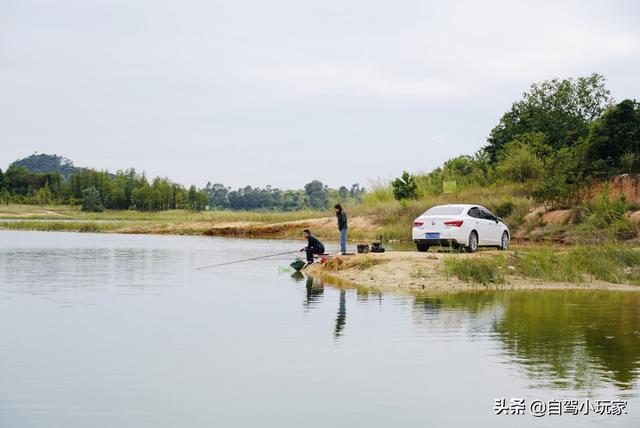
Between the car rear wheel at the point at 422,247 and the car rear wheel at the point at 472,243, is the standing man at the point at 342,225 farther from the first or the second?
the car rear wheel at the point at 472,243

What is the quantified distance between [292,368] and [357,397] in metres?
1.84

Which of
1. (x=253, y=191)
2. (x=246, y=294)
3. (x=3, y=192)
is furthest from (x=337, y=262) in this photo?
(x=253, y=191)

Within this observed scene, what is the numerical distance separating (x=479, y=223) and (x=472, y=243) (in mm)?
895

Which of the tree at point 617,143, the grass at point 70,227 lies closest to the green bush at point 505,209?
the tree at point 617,143

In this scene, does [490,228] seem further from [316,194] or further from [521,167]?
[316,194]

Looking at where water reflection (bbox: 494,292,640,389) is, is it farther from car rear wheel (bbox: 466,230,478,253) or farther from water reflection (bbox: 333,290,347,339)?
car rear wheel (bbox: 466,230,478,253)

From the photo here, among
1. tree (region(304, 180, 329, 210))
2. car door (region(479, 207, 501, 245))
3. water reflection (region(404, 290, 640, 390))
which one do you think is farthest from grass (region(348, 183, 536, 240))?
tree (region(304, 180, 329, 210))

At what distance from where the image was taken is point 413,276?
25.2 meters

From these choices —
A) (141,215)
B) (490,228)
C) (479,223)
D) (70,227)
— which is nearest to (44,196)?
(141,215)

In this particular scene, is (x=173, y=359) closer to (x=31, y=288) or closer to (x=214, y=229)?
(x=31, y=288)

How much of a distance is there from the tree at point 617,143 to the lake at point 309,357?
89.2ft

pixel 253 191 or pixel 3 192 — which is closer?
pixel 3 192

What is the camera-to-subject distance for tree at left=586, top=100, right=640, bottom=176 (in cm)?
4895

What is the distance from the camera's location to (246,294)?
22.9 meters
